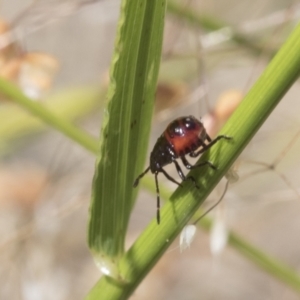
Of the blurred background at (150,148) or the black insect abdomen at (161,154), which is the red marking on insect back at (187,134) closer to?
the black insect abdomen at (161,154)

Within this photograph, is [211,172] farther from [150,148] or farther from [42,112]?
[150,148]

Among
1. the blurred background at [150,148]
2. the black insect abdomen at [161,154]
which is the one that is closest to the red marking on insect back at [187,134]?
the black insect abdomen at [161,154]

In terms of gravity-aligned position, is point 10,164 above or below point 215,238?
below

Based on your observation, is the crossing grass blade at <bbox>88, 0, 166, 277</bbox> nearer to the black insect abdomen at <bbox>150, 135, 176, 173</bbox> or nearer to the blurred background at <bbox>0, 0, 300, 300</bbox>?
the black insect abdomen at <bbox>150, 135, 176, 173</bbox>

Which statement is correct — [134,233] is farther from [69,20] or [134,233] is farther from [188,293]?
[69,20]

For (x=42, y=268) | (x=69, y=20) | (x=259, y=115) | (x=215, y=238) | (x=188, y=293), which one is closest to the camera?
(x=259, y=115)

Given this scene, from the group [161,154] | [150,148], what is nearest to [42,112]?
[161,154]

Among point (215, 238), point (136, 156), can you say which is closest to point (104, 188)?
point (136, 156)
